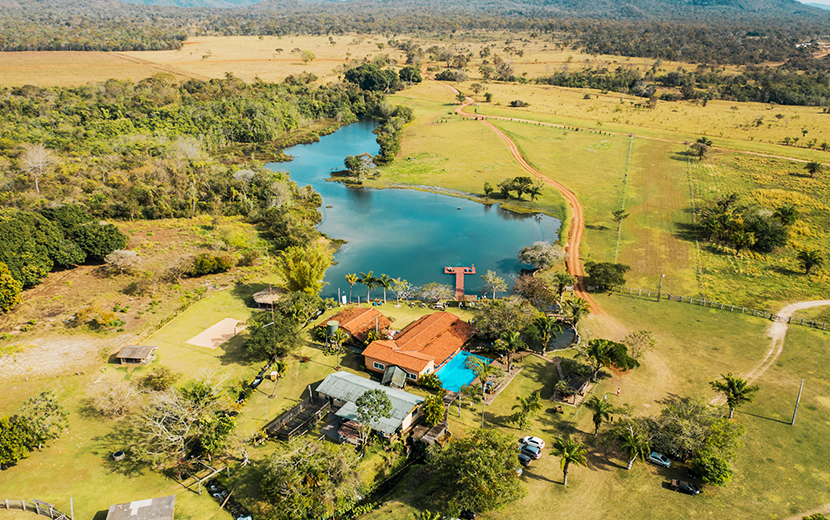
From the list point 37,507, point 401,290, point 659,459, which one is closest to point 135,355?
point 37,507

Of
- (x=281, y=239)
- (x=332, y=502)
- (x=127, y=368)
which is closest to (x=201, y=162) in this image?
(x=281, y=239)

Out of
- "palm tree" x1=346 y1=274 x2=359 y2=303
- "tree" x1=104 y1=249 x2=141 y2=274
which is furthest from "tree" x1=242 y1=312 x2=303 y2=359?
"tree" x1=104 y1=249 x2=141 y2=274

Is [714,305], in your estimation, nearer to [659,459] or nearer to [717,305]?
[717,305]

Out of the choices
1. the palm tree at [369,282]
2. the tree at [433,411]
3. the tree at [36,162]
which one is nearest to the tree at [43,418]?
the tree at [433,411]

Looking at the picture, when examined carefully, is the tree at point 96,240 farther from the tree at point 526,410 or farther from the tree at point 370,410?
the tree at point 526,410

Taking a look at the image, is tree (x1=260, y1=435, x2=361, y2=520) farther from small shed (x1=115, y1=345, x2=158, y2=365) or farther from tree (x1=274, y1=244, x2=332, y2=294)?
tree (x1=274, y1=244, x2=332, y2=294)

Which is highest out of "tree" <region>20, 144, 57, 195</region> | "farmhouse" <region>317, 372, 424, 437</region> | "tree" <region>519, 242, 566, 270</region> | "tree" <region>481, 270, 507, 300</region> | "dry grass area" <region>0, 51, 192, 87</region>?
"dry grass area" <region>0, 51, 192, 87</region>
